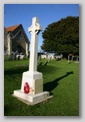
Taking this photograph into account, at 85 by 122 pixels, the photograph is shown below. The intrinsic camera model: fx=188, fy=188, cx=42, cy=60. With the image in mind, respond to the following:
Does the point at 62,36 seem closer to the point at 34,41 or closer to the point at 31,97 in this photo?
the point at 34,41

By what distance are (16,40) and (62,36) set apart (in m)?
0.84

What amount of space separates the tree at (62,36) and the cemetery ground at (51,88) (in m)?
0.26

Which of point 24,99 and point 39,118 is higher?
point 24,99

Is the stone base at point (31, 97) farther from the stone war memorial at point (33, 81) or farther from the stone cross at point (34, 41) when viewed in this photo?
the stone cross at point (34, 41)

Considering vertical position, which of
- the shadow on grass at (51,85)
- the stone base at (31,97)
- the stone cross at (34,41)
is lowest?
the stone base at (31,97)

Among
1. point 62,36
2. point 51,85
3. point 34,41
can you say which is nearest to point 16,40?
point 34,41

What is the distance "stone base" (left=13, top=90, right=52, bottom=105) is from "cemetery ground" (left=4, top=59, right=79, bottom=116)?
58 millimetres

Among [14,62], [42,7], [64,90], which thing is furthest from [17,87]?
[42,7]

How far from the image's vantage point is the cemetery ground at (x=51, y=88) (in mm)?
2785

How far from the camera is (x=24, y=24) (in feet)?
10.4

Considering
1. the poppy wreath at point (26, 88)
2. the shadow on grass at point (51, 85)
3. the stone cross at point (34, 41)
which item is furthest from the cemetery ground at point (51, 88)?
the stone cross at point (34, 41)

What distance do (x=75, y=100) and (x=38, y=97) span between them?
0.60 meters

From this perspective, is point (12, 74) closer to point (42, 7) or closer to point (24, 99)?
point (24, 99)

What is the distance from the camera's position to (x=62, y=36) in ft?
11.3
